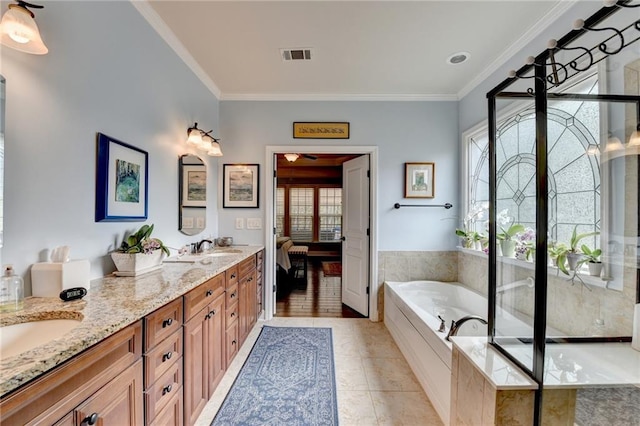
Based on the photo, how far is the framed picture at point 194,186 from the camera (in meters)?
2.43

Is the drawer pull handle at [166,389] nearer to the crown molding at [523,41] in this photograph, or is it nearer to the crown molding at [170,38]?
the crown molding at [170,38]

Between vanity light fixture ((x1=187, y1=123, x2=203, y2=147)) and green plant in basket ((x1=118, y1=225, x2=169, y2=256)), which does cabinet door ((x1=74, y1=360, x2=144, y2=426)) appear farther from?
vanity light fixture ((x1=187, y1=123, x2=203, y2=147))

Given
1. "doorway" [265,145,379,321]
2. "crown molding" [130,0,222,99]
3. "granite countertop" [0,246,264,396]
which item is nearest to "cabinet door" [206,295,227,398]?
"granite countertop" [0,246,264,396]

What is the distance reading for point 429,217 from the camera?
3174 mm

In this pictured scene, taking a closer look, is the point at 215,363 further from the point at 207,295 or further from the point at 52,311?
the point at 52,311

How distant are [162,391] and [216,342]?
2.00ft

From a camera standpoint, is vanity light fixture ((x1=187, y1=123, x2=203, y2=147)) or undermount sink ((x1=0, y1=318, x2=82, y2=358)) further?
vanity light fixture ((x1=187, y1=123, x2=203, y2=147))

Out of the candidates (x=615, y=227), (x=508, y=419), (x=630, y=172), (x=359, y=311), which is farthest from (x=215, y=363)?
(x=630, y=172)

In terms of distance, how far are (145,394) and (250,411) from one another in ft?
2.85

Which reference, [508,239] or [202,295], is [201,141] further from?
[508,239]

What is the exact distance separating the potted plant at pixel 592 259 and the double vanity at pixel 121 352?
220cm

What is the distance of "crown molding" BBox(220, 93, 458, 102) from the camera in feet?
10.3

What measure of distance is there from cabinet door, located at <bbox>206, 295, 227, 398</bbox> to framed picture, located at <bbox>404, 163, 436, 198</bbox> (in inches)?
93.8

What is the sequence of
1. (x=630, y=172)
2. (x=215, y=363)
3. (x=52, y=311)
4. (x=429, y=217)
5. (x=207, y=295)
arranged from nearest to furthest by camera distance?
(x=52, y=311) → (x=630, y=172) → (x=207, y=295) → (x=215, y=363) → (x=429, y=217)
